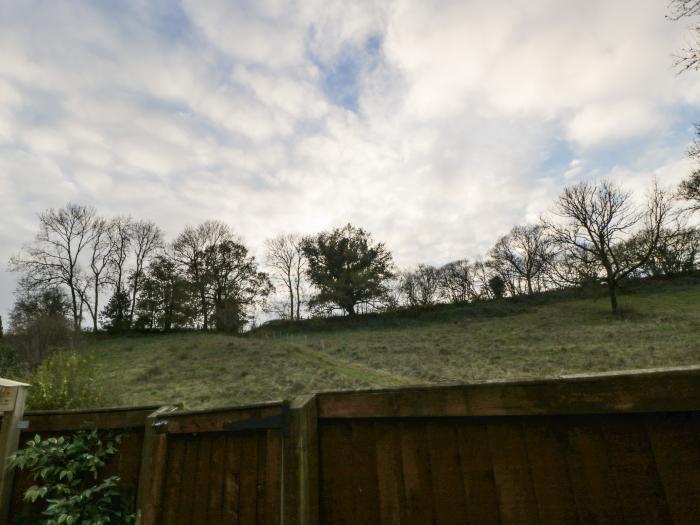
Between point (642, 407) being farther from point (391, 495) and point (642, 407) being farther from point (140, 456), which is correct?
point (140, 456)

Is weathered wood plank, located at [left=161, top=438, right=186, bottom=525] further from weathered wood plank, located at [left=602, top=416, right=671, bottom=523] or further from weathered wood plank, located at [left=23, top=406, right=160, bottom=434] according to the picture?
weathered wood plank, located at [left=602, top=416, right=671, bottom=523]

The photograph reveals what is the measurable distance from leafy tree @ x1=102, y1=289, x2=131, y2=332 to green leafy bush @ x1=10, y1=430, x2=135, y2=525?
32.0 meters

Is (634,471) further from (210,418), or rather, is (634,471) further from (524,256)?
(524,256)

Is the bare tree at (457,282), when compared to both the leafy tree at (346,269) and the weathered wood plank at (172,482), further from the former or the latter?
the weathered wood plank at (172,482)

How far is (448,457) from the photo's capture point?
5.56 feet

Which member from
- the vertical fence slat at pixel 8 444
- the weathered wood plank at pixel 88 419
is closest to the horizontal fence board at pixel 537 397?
the weathered wood plank at pixel 88 419

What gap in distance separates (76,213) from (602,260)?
41528mm

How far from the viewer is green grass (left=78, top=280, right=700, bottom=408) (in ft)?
36.7

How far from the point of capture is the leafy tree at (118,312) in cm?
3002

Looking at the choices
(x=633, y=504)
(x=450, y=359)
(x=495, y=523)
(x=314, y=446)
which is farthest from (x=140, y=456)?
(x=450, y=359)

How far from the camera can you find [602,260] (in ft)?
77.0

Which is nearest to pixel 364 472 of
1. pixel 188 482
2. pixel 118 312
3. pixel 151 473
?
pixel 188 482

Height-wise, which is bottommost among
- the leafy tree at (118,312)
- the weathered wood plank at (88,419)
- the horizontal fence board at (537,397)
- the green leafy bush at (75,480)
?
the green leafy bush at (75,480)

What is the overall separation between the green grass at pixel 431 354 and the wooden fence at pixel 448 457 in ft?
22.5
